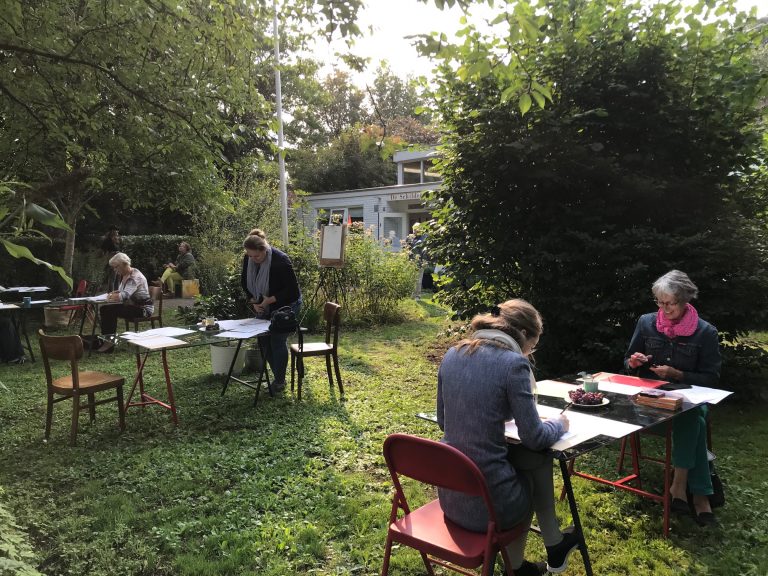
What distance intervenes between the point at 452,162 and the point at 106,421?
4.19 m

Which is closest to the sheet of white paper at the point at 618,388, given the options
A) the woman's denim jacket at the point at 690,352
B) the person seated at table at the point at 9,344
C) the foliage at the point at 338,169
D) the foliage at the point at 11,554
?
the woman's denim jacket at the point at 690,352

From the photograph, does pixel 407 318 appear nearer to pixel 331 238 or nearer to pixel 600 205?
pixel 331 238

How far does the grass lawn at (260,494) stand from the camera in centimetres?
277

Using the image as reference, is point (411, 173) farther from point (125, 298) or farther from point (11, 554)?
point (11, 554)

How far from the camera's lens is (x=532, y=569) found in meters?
2.56

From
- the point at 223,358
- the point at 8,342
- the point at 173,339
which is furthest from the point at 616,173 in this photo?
the point at 8,342

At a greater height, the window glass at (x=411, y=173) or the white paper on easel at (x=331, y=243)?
the window glass at (x=411, y=173)

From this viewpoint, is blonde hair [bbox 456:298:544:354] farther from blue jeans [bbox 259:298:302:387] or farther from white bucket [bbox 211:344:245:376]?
white bucket [bbox 211:344:245:376]

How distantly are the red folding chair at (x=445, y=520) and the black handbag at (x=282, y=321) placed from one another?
3246mm

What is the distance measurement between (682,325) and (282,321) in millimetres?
3442

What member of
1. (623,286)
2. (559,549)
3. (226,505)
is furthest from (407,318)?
(559,549)

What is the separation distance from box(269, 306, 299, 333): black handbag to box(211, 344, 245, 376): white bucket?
1.22 metres

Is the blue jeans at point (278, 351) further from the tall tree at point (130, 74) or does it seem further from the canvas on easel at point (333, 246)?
the canvas on easel at point (333, 246)

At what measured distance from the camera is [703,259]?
183 inches
